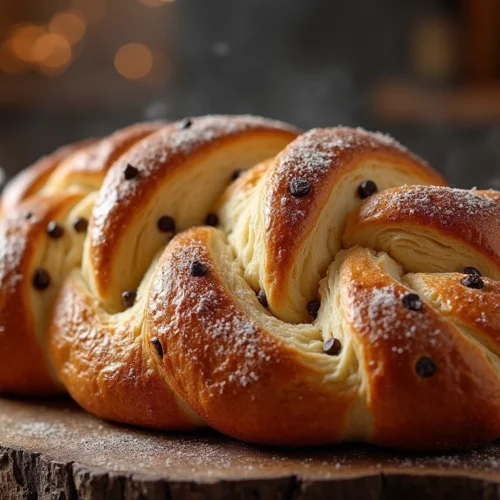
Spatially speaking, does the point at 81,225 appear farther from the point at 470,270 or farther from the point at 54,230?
the point at 470,270

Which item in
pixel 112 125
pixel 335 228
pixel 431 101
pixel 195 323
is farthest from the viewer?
pixel 112 125

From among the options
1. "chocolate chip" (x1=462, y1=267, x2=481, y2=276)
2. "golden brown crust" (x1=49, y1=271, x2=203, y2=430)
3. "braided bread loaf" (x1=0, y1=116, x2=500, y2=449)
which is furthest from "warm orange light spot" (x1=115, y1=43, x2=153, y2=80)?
"chocolate chip" (x1=462, y1=267, x2=481, y2=276)

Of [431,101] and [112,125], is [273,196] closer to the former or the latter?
[431,101]

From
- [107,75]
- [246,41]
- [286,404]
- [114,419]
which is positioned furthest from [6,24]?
[286,404]

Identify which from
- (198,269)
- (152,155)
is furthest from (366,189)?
(152,155)

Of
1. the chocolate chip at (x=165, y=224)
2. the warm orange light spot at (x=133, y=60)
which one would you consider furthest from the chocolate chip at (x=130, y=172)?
the warm orange light spot at (x=133, y=60)

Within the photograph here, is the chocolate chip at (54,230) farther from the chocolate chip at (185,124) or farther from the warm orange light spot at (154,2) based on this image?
the warm orange light spot at (154,2)

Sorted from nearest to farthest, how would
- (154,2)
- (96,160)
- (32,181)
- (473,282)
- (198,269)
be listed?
(473,282) < (198,269) < (96,160) < (32,181) < (154,2)
